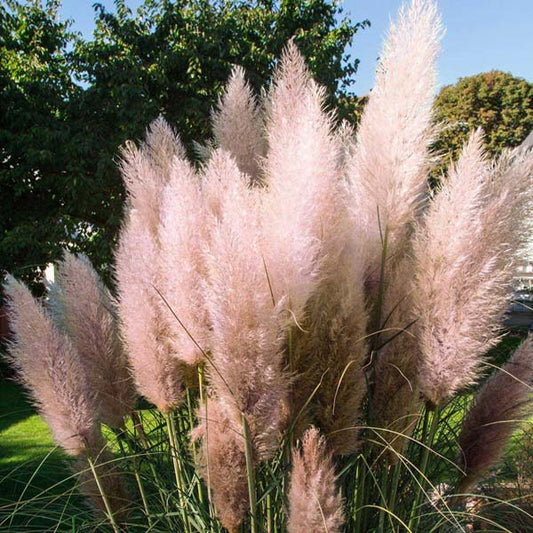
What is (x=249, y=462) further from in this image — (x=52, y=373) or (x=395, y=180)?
(x=395, y=180)

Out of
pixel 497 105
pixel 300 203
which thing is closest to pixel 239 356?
pixel 300 203

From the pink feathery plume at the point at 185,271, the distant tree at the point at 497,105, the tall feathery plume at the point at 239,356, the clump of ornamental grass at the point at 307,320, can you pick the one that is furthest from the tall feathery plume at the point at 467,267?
the distant tree at the point at 497,105

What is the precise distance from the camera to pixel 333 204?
135cm

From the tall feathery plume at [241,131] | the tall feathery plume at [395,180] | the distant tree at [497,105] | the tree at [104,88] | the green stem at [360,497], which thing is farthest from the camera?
the distant tree at [497,105]

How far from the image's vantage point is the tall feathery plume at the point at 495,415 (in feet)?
5.35

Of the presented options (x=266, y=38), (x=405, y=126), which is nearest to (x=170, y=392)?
(x=405, y=126)

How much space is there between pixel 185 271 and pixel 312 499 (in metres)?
0.54

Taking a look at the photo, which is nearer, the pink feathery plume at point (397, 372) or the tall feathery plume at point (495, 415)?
the pink feathery plume at point (397, 372)

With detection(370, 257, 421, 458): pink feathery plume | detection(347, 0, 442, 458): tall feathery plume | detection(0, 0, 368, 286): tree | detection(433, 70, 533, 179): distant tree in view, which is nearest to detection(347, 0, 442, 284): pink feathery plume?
detection(347, 0, 442, 458): tall feathery plume

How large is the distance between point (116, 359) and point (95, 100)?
28.7 feet

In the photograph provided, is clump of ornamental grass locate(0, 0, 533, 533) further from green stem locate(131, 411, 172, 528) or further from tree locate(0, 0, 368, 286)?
tree locate(0, 0, 368, 286)

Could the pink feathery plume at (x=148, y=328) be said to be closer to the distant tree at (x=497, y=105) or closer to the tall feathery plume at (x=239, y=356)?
the tall feathery plume at (x=239, y=356)

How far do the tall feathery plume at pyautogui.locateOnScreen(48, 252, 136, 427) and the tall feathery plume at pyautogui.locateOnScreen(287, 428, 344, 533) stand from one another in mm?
692

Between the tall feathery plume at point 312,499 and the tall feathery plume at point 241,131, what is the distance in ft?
3.29
